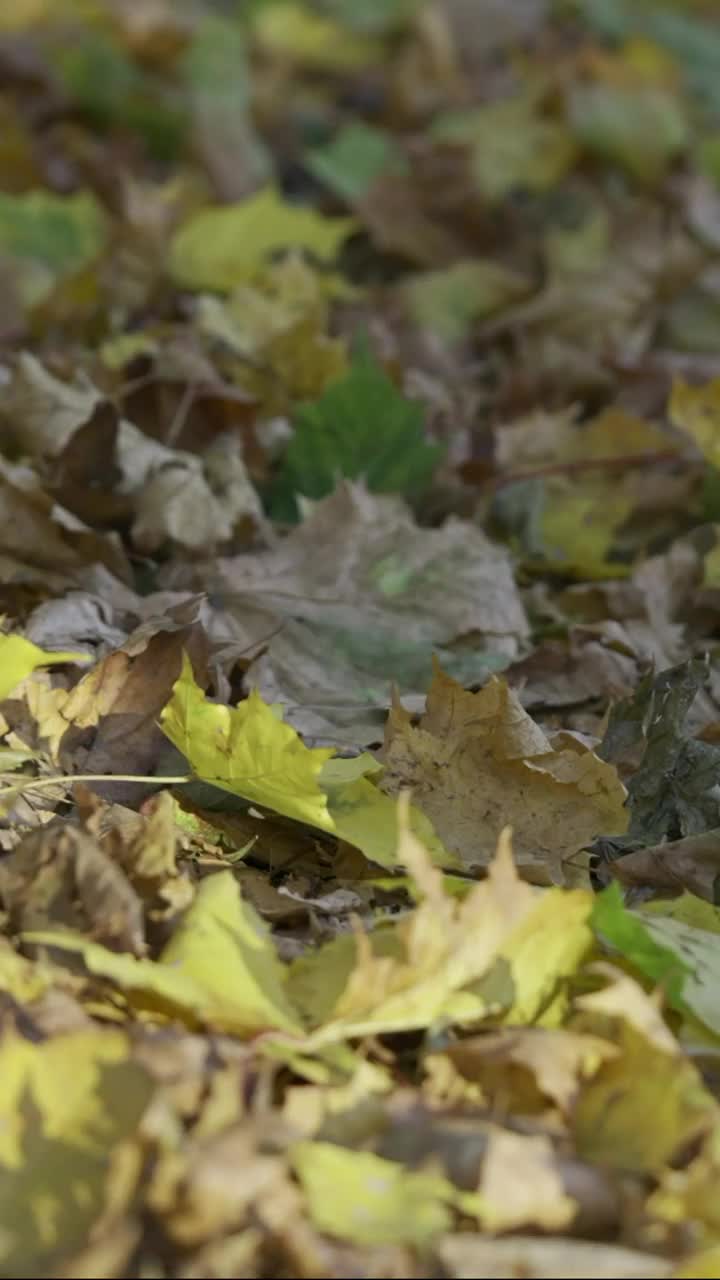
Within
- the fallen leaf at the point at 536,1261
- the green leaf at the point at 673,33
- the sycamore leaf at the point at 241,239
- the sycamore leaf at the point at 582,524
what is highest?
the fallen leaf at the point at 536,1261

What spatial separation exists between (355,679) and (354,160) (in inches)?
60.8

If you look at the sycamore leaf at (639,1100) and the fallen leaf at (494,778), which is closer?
the sycamore leaf at (639,1100)

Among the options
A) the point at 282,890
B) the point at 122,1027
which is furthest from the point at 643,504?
the point at 122,1027

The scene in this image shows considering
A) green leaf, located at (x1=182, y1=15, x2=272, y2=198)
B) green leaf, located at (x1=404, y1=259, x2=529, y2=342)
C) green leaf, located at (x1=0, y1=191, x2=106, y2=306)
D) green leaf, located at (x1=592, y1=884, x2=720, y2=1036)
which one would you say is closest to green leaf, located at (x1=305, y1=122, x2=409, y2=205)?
green leaf, located at (x1=182, y1=15, x2=272, y2=198)

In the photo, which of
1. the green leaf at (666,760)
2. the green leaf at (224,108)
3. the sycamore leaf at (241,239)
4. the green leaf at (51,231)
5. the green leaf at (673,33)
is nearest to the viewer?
the green leaf at (666,760)

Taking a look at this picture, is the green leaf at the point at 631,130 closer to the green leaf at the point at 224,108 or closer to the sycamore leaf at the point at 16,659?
the green leaf at the point at 224,108

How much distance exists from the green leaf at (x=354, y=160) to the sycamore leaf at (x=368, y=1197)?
81.0 inches

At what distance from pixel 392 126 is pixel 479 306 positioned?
2.83 feet

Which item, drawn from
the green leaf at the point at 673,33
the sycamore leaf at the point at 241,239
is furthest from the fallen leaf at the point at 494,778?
the green leaf at the point at 673,33

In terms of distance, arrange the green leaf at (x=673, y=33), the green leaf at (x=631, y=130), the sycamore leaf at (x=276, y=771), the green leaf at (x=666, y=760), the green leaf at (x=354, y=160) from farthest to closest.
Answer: the green leaf at (x=673, y=33), the green leaf at (x=631, y=130), the green leaf at (x=354, y=160), the green leaf at (x=666, y=760), the sycamore leaf at (x=276, y=771)

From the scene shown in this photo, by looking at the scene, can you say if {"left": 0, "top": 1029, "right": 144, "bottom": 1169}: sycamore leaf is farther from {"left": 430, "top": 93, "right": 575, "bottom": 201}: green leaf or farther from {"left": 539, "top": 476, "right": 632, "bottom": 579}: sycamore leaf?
{"left": 430, "top": 93, "right": 575, "bottom": 201}: green leaf

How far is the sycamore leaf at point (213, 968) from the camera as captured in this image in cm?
96

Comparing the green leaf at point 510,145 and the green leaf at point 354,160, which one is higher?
the green leaf at point 354,160

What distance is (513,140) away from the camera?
2.98 meters
